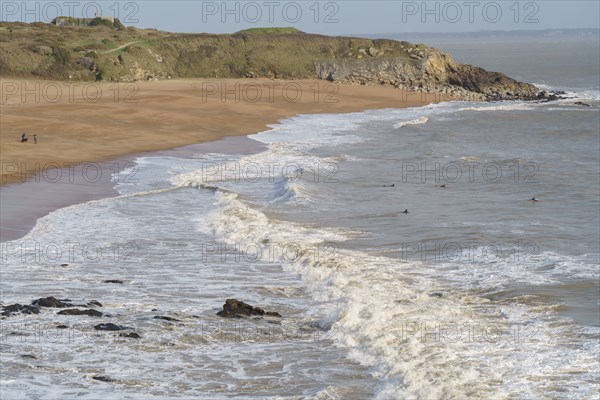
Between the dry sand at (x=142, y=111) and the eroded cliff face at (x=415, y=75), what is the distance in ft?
10.8

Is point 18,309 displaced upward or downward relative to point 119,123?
downward

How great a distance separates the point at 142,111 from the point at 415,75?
3159 cm

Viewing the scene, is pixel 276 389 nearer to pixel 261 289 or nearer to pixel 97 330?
pixel 97 330

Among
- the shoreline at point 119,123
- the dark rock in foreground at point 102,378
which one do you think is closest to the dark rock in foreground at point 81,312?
the dark rock in foreground at point 102,378

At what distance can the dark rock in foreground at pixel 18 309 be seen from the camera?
43.7 feet

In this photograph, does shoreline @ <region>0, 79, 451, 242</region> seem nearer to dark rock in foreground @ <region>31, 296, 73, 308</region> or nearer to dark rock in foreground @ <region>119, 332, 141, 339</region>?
dark rock in foreground @ <region>31, 296, 73, 308</region>

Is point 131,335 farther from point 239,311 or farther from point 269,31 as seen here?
point 269,31

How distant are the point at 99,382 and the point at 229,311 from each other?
3289mm

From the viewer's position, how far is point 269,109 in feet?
177

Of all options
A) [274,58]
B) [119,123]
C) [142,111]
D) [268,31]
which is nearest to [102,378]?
[119,123]

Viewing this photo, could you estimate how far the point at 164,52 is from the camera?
228 ft

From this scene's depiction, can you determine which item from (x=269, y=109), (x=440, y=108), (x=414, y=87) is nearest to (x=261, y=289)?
(x=269, y=109)

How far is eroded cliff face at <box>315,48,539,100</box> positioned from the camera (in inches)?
2788

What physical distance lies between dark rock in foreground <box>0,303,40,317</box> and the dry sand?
43.3ft
